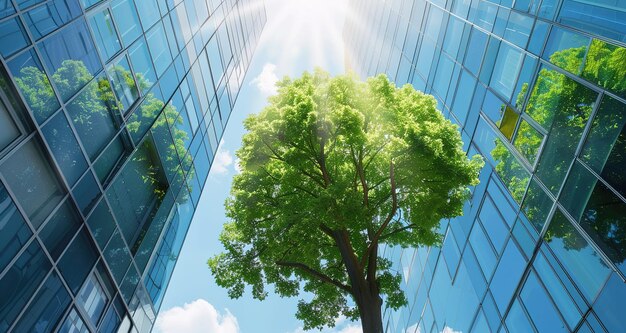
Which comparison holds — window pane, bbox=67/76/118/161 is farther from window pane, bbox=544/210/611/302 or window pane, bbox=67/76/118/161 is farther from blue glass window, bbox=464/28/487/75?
blue glass window, bbox=464/28/487/75

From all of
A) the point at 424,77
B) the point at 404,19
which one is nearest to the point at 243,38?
the point at 404,19

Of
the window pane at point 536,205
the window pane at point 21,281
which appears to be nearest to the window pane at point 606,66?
the window pane at point 536,205

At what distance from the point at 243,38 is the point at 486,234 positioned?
2096cm

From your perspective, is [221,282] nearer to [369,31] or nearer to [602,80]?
[602,80]

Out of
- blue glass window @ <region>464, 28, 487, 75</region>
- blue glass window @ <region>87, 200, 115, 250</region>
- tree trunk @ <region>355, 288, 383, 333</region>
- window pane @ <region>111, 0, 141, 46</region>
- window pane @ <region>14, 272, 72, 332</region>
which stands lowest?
window pane @ <region>14, 272, 72, 332</region>

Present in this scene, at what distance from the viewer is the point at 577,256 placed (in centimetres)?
933

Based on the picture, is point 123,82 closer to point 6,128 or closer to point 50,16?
point 50,16

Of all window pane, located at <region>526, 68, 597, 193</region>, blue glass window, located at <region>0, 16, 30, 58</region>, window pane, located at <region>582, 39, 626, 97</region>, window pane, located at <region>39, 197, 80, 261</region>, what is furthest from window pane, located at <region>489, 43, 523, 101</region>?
blue glass window, located at <region>0, 16, 30, 58</region>

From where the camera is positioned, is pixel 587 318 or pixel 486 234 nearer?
pixel 587 318

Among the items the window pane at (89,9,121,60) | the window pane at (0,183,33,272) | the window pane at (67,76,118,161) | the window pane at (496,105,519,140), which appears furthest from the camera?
the window pane at (496,105,519,140)

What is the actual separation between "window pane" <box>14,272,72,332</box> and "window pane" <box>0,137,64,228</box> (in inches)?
50.9

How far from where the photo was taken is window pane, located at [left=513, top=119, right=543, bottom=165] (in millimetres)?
11664

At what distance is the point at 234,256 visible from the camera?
45.9ft

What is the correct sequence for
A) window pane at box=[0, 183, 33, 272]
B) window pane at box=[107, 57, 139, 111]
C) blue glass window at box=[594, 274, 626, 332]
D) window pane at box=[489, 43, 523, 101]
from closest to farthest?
window pane at box=[0, 183, 33, 272] < blue glass window at box=[594, 274, 626, 332] < window pane at box=[107, 57, 139, 111] < window pane at box=[489, 43, 523, 101]
